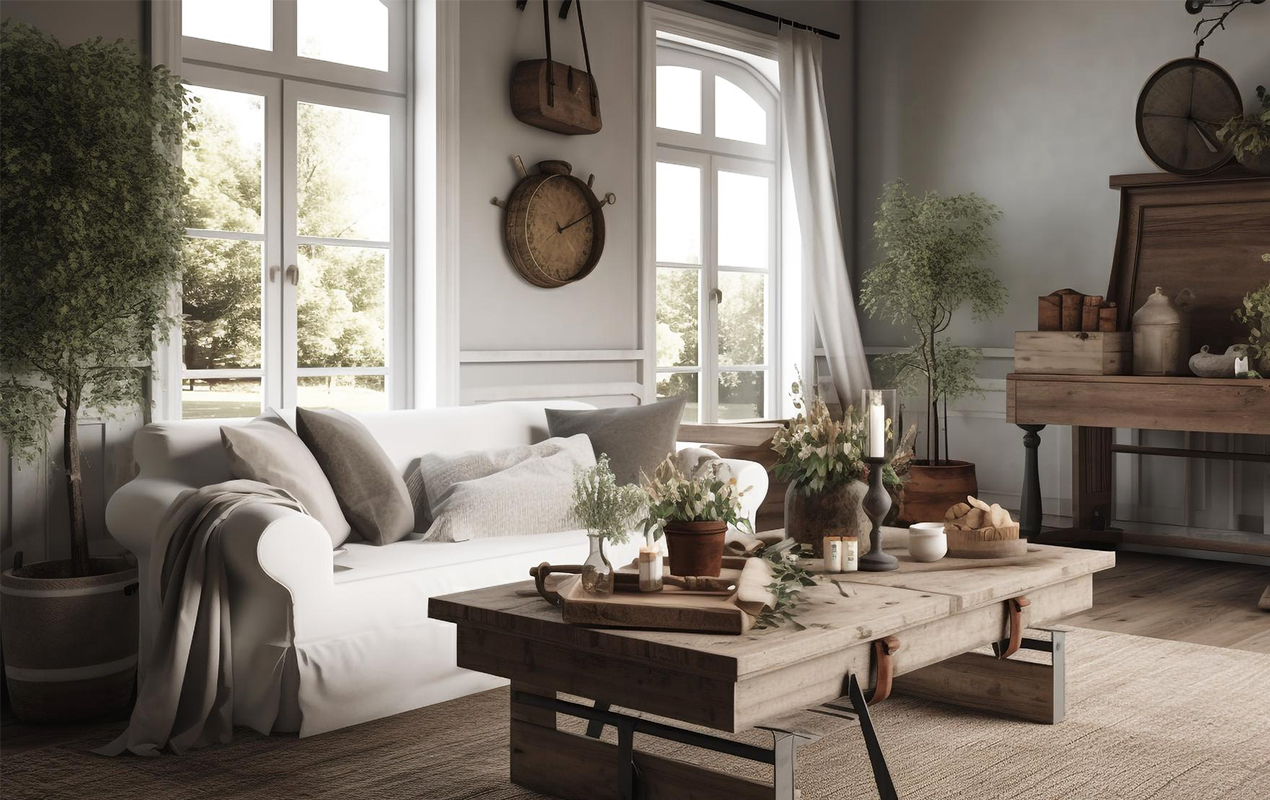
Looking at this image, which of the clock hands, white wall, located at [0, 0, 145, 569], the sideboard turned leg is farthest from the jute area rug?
the clock hands

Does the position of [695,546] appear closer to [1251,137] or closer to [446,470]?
[446,470]

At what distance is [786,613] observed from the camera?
86.7 inches

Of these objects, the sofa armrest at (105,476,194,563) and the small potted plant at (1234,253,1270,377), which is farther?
the small potted plant at (1234,253,1270,377)

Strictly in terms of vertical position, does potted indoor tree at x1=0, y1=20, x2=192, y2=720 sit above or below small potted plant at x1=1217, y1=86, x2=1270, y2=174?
below

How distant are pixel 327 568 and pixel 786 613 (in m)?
Answer: 1.23

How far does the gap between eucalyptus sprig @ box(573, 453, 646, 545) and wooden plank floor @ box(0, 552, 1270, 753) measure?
4.90 ft

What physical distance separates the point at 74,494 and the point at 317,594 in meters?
0.88

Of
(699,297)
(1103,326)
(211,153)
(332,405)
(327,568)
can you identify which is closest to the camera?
(327,568)

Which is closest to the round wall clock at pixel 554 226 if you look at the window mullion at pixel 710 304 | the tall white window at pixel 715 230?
the tall white window at pixel 715 230

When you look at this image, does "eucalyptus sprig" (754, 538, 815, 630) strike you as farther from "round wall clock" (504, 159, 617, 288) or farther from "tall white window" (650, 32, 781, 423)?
"tall white window" (650, 32, 781, 423)

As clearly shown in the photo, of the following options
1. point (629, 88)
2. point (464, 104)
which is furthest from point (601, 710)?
point (629, 88)

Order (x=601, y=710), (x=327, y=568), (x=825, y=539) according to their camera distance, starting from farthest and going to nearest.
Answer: (x=327, y=568), (x=825, y=539), (x=601, y=710)

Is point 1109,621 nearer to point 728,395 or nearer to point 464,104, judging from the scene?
point 728,395

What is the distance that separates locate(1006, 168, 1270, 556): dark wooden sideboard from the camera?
4.86 metres
